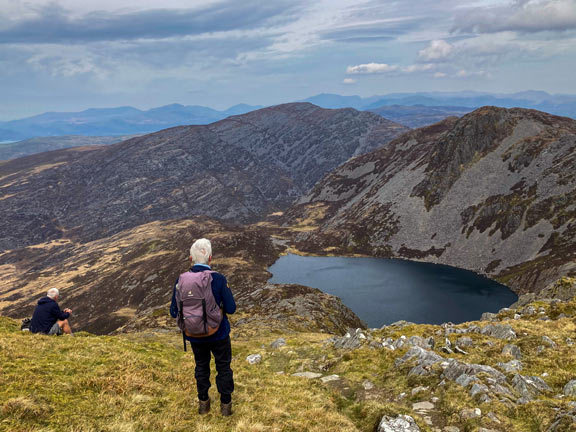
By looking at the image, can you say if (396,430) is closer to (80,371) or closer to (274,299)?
(80,371)

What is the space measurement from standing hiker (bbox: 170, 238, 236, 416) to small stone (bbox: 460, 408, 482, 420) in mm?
7644

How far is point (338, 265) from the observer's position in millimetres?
168875

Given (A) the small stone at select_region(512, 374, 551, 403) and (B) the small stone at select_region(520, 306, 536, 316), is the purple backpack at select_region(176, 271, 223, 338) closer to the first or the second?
(A) the small stone at select_region(512, 374, 551, 403)

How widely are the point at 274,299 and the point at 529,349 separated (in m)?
67.1

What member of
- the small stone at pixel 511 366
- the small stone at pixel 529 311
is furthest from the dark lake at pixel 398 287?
the small stone at pixel 511 366

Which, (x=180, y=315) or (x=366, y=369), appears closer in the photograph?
(x=180, y=315)

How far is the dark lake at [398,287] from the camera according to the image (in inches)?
4122

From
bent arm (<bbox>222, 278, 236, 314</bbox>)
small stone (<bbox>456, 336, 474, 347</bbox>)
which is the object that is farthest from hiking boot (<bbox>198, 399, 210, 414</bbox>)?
small stone (<bbox>456, 336, 474, 347</bbox>)

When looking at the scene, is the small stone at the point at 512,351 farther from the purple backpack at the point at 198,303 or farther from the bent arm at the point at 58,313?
the bent arm at the point at 58,313

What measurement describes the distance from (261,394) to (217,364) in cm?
357

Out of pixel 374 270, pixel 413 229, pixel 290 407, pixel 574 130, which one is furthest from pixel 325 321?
pixel 574 130

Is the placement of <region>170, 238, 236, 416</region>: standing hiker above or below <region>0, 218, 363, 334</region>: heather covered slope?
above

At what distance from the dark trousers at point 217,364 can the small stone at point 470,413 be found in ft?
25.2

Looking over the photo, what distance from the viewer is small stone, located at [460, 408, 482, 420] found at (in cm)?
1123
